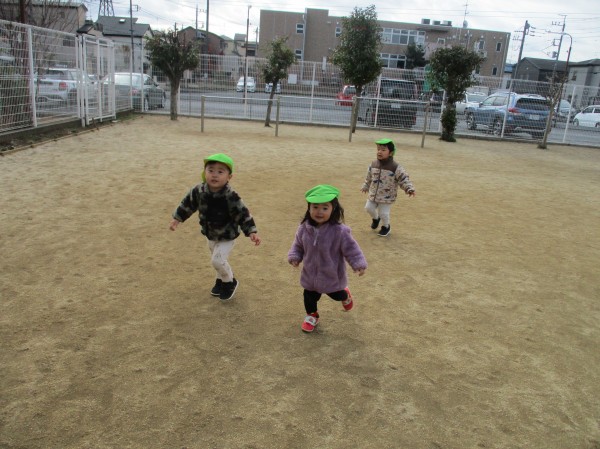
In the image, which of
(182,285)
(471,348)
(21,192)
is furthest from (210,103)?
(471,348)

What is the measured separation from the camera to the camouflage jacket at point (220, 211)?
354 cm

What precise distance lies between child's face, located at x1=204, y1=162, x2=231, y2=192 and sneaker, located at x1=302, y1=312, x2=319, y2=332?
3.71ft

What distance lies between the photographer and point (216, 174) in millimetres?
3424

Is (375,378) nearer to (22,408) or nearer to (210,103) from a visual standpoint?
(22,408)

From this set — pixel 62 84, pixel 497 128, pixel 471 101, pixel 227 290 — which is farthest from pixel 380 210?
pixel 471 101

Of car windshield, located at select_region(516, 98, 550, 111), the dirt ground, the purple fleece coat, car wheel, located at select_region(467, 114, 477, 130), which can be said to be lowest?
the dirt ground

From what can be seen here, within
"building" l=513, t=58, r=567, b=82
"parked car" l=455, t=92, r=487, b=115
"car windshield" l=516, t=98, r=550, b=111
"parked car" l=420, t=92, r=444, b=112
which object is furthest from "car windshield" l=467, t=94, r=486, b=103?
"building" l=513, t=58, r=567, b=82

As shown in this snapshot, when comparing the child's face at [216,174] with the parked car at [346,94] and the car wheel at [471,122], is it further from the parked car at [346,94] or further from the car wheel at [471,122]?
the car wheel at [471,122]

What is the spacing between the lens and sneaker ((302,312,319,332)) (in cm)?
328

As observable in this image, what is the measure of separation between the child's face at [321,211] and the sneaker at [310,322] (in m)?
0.68

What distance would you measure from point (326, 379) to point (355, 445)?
1.75 feet

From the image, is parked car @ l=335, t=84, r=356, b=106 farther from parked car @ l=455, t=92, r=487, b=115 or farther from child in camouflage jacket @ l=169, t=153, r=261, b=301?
child in camouflage jacket @ l=169, t=153, r=261, b=301

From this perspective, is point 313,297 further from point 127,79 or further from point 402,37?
point 402,37

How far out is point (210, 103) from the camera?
18859mm
